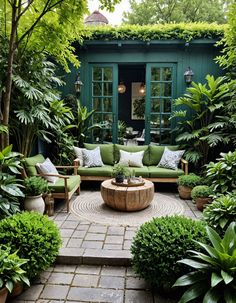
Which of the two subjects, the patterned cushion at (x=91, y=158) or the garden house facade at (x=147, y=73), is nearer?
the patterned cushion at (x=91, y=158)

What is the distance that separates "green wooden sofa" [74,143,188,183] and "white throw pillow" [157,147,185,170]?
0.10 m

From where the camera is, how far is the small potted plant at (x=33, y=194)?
140 inches

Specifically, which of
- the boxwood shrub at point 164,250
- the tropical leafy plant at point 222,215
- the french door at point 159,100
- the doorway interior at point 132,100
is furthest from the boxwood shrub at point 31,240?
the doorway interior at point 132,100

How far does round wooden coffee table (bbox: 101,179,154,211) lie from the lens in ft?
12.5

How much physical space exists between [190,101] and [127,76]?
18.1 feet

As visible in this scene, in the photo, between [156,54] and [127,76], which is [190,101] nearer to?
[156,54]

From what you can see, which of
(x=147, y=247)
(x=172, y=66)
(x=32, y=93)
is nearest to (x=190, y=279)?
(x=147, y=247)

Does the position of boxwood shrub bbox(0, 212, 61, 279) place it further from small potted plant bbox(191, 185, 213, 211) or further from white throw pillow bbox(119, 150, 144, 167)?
white throw pillow bbox(119, 150, 144, 167)

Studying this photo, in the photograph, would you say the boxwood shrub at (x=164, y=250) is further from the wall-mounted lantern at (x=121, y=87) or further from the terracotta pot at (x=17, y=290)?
the wall-mounted lantern at (x=121, y=87)

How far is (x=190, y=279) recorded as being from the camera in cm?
187

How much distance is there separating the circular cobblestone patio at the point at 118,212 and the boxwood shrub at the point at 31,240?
1.34 meters

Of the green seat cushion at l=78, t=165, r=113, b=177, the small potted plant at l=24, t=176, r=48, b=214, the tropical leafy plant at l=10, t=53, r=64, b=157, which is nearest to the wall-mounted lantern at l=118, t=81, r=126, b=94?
the green seat cushion at l=78, t=165, r=113, b=177

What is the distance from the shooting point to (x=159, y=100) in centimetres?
595

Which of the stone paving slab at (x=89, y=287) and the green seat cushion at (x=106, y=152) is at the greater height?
the green seat cushion at (x=106, y=152)
